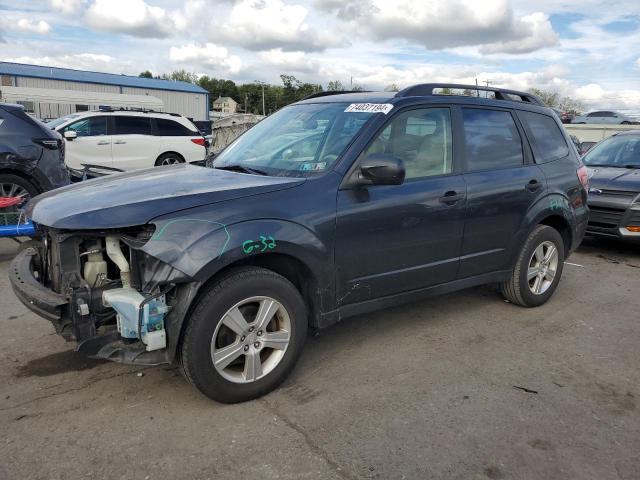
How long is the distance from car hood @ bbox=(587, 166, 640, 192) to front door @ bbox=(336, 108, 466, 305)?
422 centimetres

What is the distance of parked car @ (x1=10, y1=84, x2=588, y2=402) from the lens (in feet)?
9.41

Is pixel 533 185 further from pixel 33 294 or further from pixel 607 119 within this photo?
pixel 607 119

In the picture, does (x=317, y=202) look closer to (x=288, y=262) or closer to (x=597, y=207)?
(x=288, y=262)

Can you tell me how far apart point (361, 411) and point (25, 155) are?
18.7 feet

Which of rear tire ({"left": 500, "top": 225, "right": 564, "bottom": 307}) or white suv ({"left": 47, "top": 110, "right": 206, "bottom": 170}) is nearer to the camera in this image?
rear tire ({"left": 500, "top": 225, "right": 564, "bottom": 307})

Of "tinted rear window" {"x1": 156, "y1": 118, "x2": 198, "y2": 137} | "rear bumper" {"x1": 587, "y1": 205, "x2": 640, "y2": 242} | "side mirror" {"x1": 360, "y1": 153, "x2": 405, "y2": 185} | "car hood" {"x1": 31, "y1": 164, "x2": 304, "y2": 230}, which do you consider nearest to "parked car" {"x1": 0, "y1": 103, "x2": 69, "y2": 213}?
"car hood" {"x1": 31, "y1": 164, "x2": 304, "y2": 230}

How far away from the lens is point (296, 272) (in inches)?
135

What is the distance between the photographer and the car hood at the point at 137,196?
9.30 feet

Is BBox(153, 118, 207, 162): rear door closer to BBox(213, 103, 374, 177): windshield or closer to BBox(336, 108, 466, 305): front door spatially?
BBox(213, 103, 374, 177): windshield

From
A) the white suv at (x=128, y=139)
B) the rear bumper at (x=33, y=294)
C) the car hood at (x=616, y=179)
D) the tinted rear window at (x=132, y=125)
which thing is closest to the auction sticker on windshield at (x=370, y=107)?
the rear bumper at (x=33, y=294)

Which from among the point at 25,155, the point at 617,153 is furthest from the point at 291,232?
the point at 617,153

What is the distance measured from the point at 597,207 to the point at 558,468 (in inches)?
217

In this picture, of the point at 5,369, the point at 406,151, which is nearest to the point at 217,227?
the point at 406,151

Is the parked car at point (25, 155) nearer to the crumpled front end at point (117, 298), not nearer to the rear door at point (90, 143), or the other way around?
the crumpled front end at point (117, 298)
